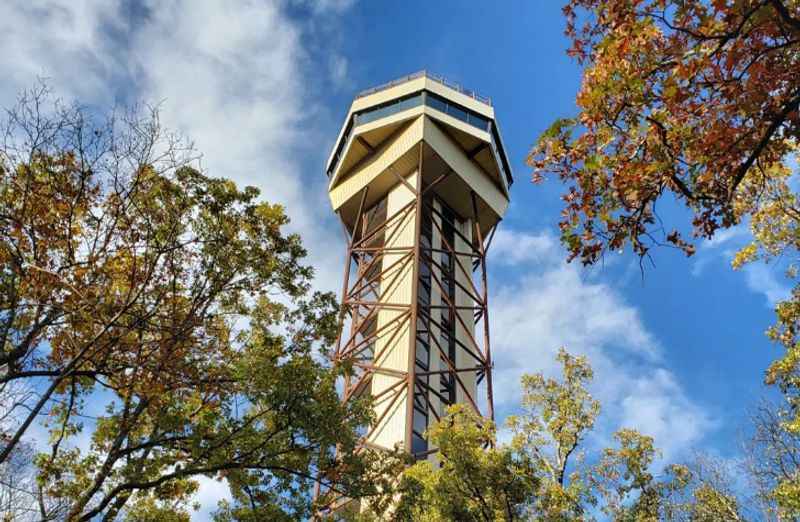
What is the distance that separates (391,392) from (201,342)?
1375 centimetres

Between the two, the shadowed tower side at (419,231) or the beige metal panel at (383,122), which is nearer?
the shadowed tower side at (419,231)

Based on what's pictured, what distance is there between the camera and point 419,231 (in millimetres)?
25453

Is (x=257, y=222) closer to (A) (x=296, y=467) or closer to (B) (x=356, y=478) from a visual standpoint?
(A) (x=296, y=467)

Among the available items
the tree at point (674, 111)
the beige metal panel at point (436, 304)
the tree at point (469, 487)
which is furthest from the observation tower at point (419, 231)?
the tree at point (674, 111)

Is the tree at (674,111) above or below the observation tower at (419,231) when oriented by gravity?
below

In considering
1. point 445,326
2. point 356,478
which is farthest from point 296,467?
point 445,326

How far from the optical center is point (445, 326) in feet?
83.8

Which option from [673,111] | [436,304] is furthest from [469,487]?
A: [436,304]

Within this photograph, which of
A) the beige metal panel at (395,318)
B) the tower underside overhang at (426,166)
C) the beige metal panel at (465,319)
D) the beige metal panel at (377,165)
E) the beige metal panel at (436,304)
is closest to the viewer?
the beige metal panel at (395,318)

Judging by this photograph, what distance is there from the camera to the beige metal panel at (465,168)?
86.7 ft

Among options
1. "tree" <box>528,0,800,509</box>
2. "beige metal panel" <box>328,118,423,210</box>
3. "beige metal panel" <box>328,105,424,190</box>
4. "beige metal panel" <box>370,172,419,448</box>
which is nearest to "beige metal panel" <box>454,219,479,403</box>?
"beige metal panel" <box>370,172,419,448</box>

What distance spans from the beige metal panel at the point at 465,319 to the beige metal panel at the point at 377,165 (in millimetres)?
4994

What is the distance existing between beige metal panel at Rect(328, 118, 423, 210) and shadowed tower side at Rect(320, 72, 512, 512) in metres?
0.06

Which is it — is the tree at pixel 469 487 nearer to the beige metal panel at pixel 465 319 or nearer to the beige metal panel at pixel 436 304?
the beige metal panel at pixel 436 304
